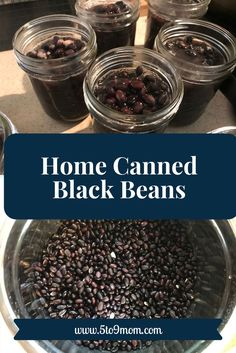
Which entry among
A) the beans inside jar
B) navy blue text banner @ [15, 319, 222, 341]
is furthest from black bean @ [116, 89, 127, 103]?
navy blue text banner @ [15, 319, 222, 341]

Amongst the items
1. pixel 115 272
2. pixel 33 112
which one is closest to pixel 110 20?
pixel 33 112

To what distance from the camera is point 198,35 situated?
2.55ft

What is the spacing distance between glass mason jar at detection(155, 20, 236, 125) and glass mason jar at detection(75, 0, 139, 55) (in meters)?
0.08

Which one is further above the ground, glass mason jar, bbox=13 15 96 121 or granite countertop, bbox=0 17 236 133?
glass mason jar, bbox=13 15 96 121

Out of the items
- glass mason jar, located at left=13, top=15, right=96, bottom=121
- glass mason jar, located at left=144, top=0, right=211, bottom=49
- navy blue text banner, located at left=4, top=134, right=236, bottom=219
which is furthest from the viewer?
glass mason jar, located at left=144, top=0, right=211, bottom=49

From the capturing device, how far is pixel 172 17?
788mm

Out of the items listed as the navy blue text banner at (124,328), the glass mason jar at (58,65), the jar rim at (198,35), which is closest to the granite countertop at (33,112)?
the glass mason jar at (58,65)

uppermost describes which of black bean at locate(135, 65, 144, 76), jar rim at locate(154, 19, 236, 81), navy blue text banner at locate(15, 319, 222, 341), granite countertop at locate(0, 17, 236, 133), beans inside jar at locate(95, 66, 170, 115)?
jar rim at locate(154, 19, 236, 81)

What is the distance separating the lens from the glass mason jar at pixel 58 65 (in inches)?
26.4

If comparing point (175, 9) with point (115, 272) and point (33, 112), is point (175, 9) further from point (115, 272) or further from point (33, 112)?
point (115, 272)

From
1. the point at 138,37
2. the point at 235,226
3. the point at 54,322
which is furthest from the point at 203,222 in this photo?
the point at 138,37

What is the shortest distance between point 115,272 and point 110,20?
0.48 meters

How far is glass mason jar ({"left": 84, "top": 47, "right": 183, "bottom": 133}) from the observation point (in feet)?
1.94

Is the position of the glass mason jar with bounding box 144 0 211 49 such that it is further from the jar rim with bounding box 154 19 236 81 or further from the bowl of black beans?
the bowl of black beans
